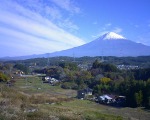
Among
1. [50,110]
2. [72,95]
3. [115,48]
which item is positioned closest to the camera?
[50,110]

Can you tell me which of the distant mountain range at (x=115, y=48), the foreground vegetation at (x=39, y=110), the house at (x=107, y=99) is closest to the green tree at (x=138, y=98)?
the house at (x=107, y=99)

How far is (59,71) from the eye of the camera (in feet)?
145

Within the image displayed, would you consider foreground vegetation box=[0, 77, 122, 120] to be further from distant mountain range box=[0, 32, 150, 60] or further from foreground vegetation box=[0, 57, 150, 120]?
distant mountain range box=[0, 32, 150, 60]

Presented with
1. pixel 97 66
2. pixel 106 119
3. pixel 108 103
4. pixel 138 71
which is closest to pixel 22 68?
pixel 97 66

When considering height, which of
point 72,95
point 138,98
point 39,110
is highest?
point 39,110

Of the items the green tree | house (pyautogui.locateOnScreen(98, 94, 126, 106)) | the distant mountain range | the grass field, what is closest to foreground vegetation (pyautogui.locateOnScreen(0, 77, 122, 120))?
the grass field

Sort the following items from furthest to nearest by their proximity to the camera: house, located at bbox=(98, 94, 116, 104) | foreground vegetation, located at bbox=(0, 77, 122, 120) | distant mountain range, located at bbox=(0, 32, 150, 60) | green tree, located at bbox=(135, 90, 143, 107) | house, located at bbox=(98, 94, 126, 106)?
1. distant mountain range, located at bbox=(0, 32, 150, 60)
2. house, located at bbox=(98, 94, 116, 104)
3. house, located at bbox=(98, 94, 126, 106)
4. green tree, located at bbox=(135, 90, 143, 107)
5. foreground vegetation, located at bbox=(0, 77, 122, 120)

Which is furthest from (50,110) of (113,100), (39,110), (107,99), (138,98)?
(113,100)

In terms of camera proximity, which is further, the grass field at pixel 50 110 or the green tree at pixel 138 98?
the green tree at pixel 138 98

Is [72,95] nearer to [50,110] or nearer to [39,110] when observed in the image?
[50,110]

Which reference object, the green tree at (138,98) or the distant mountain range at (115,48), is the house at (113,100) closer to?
the green tree at (138,98)

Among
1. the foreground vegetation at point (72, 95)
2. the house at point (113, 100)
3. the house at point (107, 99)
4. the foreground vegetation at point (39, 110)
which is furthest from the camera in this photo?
the house at point (107, 99)

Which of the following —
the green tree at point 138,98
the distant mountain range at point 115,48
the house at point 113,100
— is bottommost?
the house at point 113,100

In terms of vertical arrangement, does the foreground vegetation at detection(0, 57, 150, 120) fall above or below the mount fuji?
below
